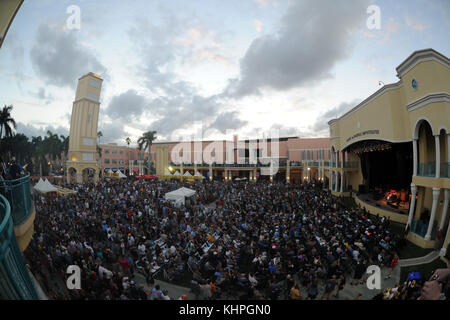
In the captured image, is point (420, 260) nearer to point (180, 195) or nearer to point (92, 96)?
point (180, 195)

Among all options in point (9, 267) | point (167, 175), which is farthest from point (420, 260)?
point (167, 175)

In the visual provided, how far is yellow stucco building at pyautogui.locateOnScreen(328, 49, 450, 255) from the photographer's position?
875 centimetres

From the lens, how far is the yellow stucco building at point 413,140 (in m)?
8.75

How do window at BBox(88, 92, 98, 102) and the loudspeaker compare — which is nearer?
the loudspeaker

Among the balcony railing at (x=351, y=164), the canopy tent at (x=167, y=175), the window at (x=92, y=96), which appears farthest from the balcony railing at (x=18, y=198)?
the canopy tent at (x=167, y=175)

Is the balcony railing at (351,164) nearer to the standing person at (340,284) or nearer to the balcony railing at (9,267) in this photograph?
the standing person at (340,284)

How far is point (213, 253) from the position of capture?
Result: 7.71 m

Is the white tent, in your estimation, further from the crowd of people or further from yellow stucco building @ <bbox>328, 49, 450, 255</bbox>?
yellow stucco building @ <bbox>328, 49, 450, 255</bbox>

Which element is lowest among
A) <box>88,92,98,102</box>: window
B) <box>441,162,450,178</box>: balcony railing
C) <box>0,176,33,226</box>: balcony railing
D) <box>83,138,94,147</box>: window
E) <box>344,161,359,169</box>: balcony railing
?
<box>0,176,33,226</box>: balcony railing

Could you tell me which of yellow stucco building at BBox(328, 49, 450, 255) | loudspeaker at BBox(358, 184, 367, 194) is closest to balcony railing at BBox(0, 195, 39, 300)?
yellow stucco building at BBox(328, 49, 450, 255)

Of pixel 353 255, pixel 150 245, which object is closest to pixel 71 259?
pixel 150 245

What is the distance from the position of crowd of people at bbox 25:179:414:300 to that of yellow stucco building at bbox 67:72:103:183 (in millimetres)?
13956

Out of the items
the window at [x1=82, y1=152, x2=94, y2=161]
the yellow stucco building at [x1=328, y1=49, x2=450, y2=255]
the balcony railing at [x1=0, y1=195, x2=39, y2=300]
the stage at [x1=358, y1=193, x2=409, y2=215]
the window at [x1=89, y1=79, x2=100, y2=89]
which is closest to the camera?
the balcony railing at [x1=0, y1=195, x2=39, y2=300]
